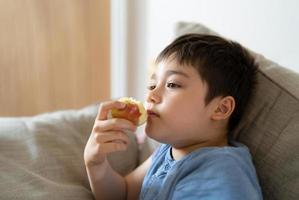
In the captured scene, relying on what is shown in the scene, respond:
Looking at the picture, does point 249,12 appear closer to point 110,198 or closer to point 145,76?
point 145,76

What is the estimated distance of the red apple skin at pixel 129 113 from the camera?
36.5 inches

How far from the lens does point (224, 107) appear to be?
978 millimetres

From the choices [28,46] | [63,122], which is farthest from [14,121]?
[28,46]

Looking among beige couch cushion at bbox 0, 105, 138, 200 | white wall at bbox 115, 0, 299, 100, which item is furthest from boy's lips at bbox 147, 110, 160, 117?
white wall at bbox 115, 0, 299, 100

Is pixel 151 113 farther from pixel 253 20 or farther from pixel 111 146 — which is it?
pixel 253 20

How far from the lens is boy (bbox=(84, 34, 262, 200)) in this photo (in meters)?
0.89

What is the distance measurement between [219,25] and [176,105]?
29.7 inches

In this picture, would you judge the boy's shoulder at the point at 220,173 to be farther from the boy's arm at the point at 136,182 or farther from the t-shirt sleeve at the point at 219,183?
the boy's arm at the point at 136,182

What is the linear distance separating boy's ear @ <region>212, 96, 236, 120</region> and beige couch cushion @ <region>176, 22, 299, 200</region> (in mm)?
47

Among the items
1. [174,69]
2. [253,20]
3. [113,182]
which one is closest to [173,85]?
[174,69]

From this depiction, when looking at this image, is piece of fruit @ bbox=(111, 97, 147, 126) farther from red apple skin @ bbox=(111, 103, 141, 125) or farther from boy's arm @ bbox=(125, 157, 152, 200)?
boy's arm @ bbox=(125, 157, 152, 200)

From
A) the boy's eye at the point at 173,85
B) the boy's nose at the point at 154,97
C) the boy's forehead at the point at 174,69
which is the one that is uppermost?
the boy's forehead at the point at 174,69

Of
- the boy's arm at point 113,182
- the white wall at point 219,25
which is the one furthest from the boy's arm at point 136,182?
the white wall at point 219,25

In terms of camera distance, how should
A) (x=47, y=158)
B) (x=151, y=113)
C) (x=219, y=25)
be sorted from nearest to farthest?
(x=151, y=113)
(x=47, y=158)
(x=219, y=25)
